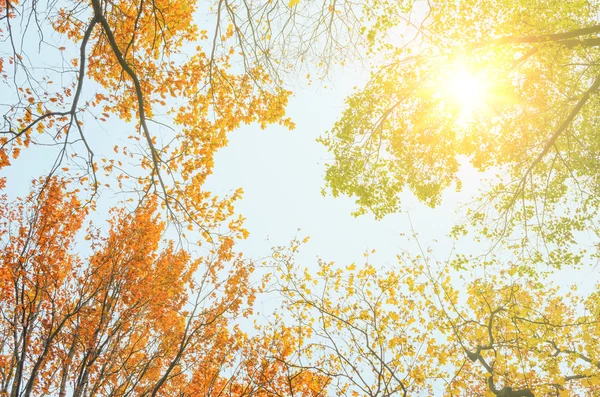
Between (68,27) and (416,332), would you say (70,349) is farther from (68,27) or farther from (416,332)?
(416,332)

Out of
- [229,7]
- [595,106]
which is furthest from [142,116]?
[595,106]

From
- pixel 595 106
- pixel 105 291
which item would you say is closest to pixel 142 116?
pixel 105 291

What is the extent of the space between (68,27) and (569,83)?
10525mm

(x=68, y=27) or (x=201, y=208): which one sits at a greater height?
(x=68, y=27)

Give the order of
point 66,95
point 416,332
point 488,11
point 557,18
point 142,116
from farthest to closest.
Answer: point 488,11
point 557,18
point 416,332
point 66,95
point 142,116

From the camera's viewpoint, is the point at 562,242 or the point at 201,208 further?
the point at 562,242

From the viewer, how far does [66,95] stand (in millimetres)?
5043

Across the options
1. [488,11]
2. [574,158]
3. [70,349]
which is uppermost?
[488,11]

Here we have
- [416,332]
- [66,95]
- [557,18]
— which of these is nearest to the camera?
[66,95]

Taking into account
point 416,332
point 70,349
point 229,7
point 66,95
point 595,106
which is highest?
point 595,106

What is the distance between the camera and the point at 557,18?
26.5 feet

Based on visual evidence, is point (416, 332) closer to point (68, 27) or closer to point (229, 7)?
point (229, 7)

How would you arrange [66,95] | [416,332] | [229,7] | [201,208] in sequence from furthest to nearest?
1. [416,332]
2. [201,208]
3. [66,95]
4. [229,7]

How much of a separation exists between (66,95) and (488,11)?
8784mm
